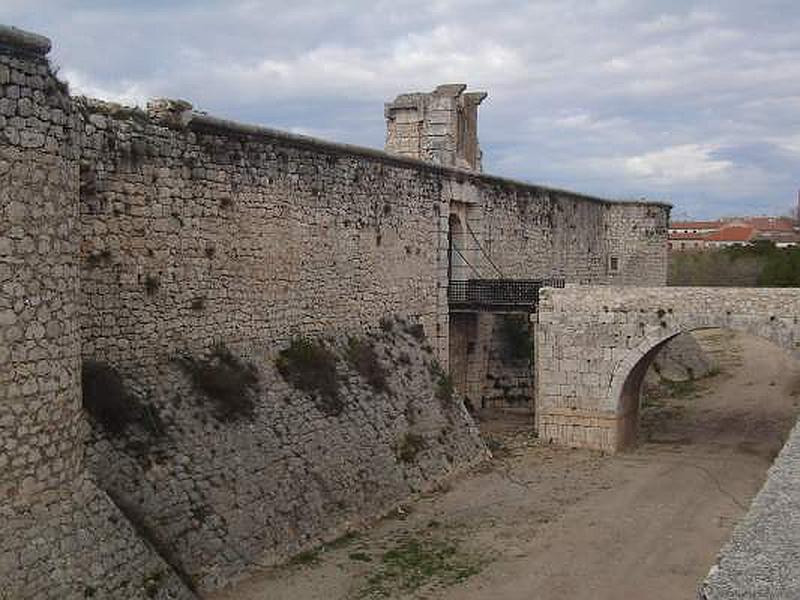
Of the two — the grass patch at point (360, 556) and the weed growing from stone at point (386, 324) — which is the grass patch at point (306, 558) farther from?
the weed growing from stone at point (386, 324)

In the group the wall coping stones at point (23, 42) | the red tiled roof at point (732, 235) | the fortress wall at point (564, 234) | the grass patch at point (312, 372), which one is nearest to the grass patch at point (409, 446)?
the grass patch at point (312, 372)

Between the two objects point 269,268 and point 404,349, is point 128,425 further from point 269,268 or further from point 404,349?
point 404,349

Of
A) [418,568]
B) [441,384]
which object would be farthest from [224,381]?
[441,384]

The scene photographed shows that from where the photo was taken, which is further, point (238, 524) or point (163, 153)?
point (163, 153)

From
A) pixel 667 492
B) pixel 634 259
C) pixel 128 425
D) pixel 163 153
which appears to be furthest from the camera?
pixel 634 259

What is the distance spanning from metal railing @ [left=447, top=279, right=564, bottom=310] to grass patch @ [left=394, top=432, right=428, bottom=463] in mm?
4876

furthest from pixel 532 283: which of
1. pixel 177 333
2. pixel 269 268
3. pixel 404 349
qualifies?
pixel 177 333

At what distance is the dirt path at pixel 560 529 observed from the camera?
11.2 metres

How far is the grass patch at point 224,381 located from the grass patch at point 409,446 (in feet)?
10.0

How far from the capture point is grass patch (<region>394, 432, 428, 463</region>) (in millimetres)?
15297

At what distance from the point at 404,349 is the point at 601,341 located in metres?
3.90

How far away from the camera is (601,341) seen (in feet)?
61.5

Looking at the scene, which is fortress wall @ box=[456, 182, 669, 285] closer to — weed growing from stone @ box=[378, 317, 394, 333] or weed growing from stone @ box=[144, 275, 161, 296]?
weed growing from stone @ box=[378, 317, 394, 333]

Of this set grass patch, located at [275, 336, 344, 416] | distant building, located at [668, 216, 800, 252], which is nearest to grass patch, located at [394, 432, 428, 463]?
grass patch, located at [275, 336, 344, 416]
